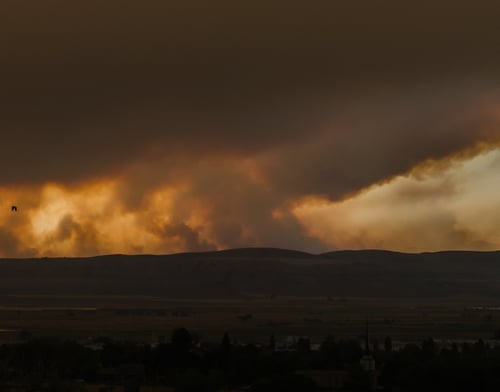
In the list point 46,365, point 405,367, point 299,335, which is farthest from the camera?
point 299,335

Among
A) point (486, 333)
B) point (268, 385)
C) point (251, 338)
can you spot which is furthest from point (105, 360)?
point (486, 333)

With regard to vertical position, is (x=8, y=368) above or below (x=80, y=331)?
below

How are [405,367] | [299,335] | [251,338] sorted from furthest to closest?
[299,335]
[251,338]
[405,367]

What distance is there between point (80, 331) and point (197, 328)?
54.6 feet

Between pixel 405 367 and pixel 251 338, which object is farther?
pixel 251 338

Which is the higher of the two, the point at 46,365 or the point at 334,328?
the point at 334,328

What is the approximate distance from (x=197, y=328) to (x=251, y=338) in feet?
89.4

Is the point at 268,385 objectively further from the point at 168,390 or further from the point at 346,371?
the point at 346,371

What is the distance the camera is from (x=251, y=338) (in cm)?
16775

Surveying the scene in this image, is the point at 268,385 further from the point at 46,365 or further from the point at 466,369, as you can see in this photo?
the point at 46,365

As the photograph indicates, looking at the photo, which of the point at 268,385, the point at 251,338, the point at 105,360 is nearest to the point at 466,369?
the point at 268,385

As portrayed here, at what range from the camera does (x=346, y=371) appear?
106m

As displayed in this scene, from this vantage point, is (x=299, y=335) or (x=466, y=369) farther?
(x=299, y=335)

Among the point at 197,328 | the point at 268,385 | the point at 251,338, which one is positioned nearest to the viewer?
the point at 268,385
